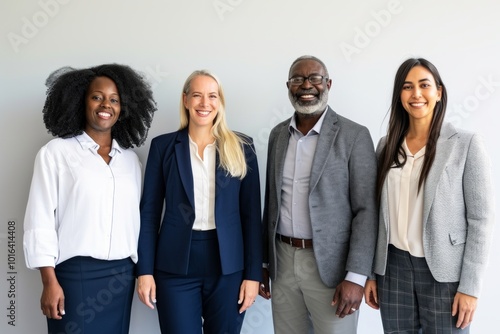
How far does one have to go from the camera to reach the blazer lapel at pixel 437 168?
5.09 ft

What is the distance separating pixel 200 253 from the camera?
180cm

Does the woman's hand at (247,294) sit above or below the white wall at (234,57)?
below

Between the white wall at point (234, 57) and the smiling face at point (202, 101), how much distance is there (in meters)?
0.43

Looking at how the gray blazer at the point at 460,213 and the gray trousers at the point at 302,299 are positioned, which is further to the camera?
the gray trousers at the point at 302,299

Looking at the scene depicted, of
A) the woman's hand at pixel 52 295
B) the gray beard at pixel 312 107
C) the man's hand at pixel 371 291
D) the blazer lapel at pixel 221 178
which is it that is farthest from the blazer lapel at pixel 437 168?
the woman's hand at pixel 52 295

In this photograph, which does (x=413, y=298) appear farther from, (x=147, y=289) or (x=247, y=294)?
(x=147, y=289)

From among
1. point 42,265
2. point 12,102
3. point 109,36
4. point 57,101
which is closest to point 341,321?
point 42,265

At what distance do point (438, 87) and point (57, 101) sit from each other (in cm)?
178

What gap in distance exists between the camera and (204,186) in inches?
72.8

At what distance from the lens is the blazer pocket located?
5.02 feet

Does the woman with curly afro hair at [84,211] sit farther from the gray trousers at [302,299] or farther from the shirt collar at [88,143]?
the gray trousers at [302,299]

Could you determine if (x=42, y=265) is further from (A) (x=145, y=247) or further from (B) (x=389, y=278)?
(B) (x=389, y=278)

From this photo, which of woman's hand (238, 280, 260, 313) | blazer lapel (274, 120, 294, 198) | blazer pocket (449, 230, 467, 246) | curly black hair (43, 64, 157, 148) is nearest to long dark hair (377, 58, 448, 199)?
blazer pocket (449, 230, 467, 246)

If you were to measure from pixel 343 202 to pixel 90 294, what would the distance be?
119 cm
